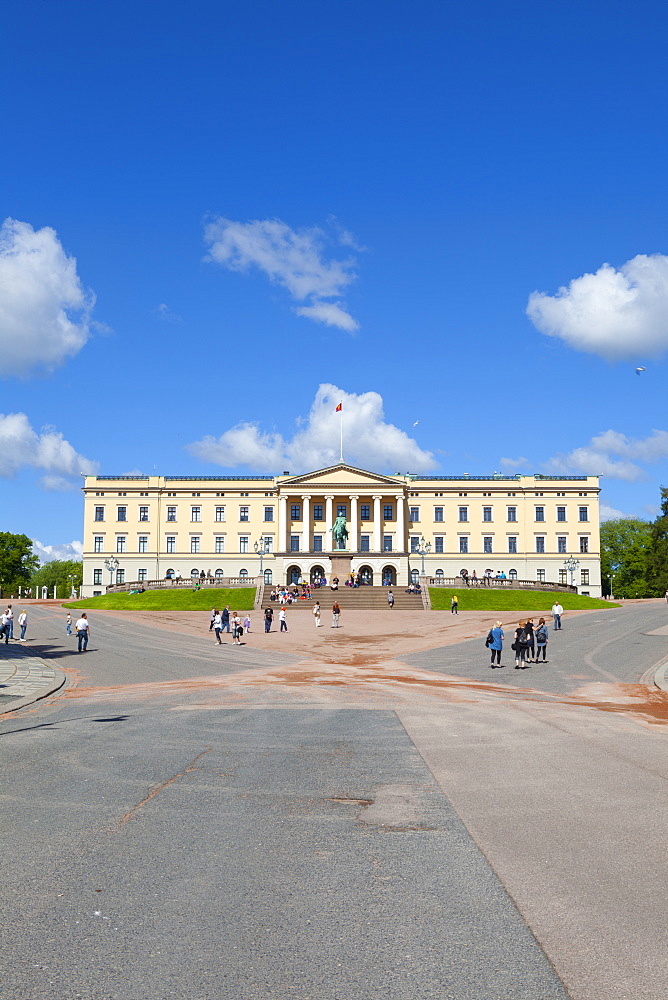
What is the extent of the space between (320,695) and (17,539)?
130 m

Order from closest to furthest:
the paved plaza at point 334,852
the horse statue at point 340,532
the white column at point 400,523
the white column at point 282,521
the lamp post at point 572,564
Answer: the paved plaza at point 334,852 < the lamp post at point 572,564 < the horse statue at point 340,532 < the white column at point 282,521 < the white column at point 400,523

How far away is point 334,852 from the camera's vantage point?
300 inches

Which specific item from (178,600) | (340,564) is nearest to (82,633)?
(178,600)

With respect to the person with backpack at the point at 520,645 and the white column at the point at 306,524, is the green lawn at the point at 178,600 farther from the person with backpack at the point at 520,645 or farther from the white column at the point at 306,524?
the person with backpack at the point at 520,645

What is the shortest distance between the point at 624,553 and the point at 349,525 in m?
62.8

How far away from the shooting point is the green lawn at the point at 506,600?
75375mm

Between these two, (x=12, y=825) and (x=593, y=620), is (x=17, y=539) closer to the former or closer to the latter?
(x=593, y=620)

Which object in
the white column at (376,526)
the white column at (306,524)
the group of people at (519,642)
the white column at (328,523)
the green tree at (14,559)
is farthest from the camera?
the green tree at (14,559)

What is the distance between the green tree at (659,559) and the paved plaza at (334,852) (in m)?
98.3

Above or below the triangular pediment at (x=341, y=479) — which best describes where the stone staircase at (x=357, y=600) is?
below

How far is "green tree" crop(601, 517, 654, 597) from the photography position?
136250mm

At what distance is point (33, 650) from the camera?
126 ft

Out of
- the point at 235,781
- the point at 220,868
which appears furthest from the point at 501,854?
the point at 235,781

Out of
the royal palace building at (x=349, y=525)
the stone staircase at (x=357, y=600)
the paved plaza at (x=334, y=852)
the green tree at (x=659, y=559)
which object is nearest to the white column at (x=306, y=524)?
the royal palace building at (x=349, y=525)
